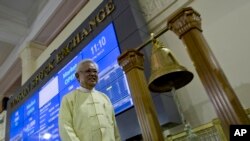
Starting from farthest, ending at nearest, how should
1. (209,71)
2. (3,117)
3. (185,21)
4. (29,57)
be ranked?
(3,117)
(29,57)
(185,21)
(209,71)

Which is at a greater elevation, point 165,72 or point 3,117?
point 3,117

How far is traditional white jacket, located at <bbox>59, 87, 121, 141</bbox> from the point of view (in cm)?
158

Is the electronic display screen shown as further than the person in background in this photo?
No

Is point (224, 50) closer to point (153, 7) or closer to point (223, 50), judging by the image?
point (223, 50)

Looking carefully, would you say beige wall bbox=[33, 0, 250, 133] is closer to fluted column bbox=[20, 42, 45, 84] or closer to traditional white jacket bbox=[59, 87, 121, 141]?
traditional white jacket bbox=[59, 87, 121, 141]

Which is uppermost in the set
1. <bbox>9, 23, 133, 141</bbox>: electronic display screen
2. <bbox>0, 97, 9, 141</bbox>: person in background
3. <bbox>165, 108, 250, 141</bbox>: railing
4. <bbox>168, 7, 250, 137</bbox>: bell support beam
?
<bbox>0, 97, 9, 141</bbox>: person in background

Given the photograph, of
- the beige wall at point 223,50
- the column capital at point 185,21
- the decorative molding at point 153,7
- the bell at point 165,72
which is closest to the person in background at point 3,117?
the decorative molding at point 153,7

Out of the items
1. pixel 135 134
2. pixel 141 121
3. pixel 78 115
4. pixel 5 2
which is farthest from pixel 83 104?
pixel 5 2

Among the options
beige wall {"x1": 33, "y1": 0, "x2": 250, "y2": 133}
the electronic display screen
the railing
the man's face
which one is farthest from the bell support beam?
the electronic display screen

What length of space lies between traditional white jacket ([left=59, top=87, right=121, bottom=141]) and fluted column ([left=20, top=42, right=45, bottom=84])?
11.9 feet

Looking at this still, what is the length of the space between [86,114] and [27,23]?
456 centimetres

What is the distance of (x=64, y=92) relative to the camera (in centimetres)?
333

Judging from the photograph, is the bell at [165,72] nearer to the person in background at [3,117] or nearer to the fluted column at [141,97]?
the fluted column at [141,97]

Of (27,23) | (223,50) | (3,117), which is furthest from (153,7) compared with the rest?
(3,117)
